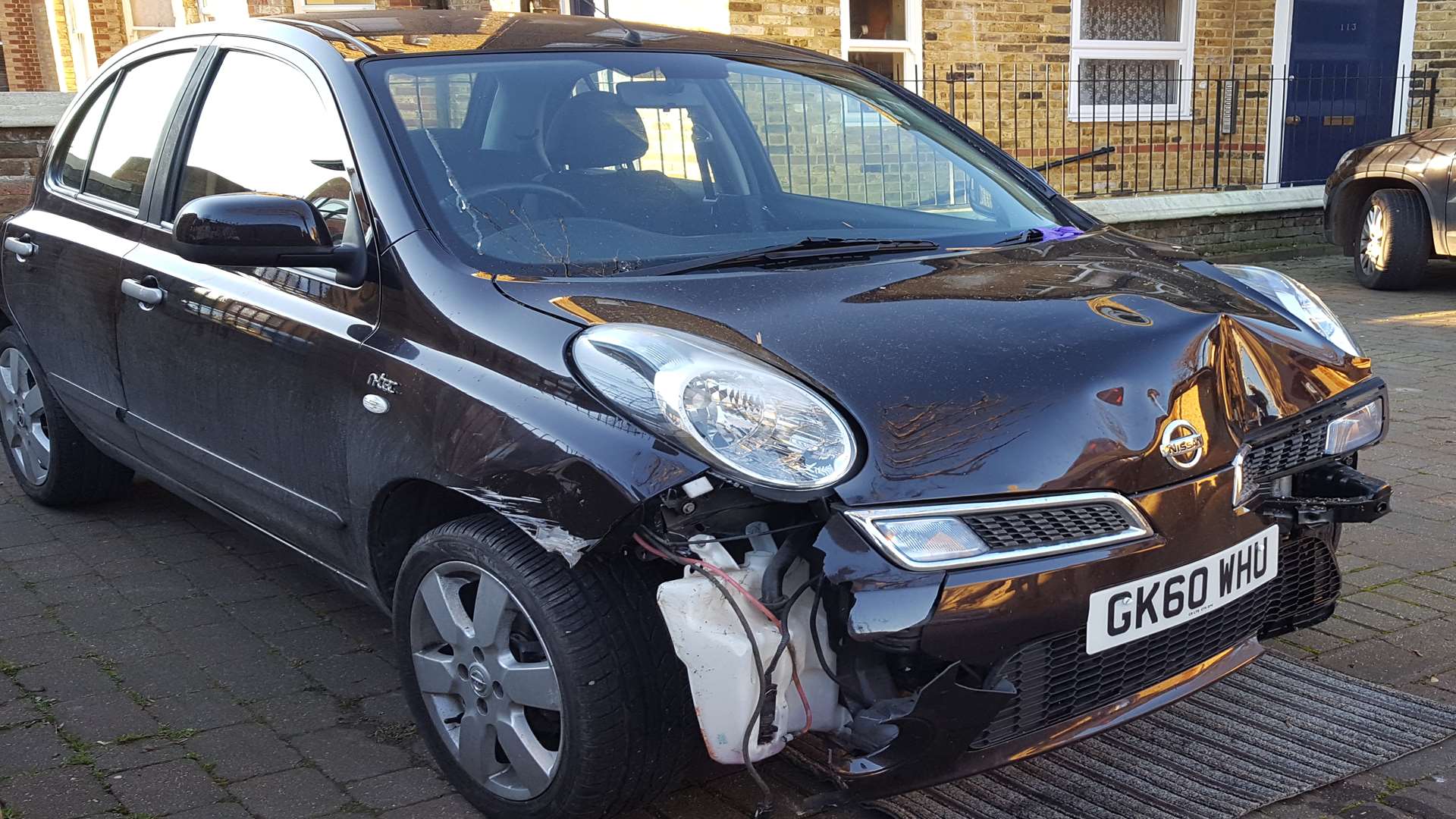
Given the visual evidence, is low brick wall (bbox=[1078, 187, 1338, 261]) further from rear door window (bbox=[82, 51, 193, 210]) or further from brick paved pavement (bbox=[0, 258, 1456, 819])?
rear door window (bbox=[82, 51, 193, 210])

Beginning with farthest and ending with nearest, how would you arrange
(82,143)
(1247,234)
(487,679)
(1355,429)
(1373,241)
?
(1247,234) → (1373,241) → (82,143) → (1355,429) → (487,679)

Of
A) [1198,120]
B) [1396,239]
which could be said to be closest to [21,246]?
[1396,239]

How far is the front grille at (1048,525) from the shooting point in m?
2.15

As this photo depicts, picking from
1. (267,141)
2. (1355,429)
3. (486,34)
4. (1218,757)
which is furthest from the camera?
(486,34)

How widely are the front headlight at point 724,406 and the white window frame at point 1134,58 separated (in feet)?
33.6

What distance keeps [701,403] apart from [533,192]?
97cm

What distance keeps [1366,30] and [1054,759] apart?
1205 cm

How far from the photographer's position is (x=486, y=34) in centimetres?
346

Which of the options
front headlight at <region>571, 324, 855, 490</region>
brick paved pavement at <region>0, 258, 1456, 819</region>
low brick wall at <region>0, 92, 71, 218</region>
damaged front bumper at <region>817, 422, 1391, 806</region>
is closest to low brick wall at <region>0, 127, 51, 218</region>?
low brick wall at <region>0, 92, 71, 218</region>

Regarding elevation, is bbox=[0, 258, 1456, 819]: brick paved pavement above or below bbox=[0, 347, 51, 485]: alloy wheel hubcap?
below

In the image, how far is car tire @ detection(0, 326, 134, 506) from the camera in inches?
181

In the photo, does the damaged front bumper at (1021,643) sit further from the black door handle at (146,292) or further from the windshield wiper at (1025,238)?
the black door handle at (146,292)

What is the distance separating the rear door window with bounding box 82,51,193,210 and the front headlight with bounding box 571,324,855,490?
214 cm

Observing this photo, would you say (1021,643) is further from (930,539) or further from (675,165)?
(675,165)
